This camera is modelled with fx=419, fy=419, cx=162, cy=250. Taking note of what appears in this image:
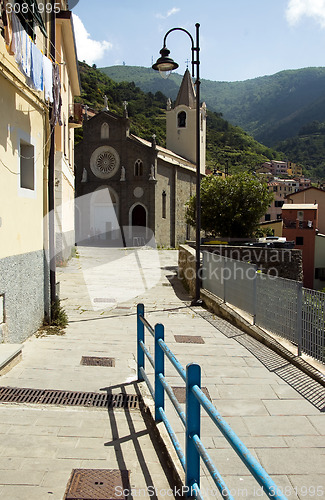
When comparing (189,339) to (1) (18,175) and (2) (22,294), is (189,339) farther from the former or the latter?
(1) (18,175)

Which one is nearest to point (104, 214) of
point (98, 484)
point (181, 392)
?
point (181, 392)

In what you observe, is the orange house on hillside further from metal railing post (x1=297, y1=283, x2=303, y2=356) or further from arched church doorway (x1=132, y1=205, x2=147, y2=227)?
metal railing post (x1=297, y1=283, x2=303, y2=356)

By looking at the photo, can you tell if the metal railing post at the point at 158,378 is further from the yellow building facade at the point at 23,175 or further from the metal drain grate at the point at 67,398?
the yellow building facade at the point at 23,175

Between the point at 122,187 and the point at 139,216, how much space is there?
130 inches

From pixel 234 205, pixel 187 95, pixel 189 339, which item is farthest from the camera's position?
pixel 187 95

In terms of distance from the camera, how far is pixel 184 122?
1956 inches

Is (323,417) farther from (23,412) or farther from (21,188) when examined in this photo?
(21,188)

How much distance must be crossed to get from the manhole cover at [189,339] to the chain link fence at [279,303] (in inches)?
49.9

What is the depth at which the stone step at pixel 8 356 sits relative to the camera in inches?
201

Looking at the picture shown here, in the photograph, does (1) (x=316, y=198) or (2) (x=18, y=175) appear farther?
(1) (x=316, y=198)

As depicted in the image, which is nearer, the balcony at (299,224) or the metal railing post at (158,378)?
the metal railing post at (158,378)

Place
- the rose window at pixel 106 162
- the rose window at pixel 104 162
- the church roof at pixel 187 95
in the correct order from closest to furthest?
the rose window at pixel 104 162, the rose window at pixel 106 162, the church roof at pixel 187 95

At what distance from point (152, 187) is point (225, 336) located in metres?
32.4

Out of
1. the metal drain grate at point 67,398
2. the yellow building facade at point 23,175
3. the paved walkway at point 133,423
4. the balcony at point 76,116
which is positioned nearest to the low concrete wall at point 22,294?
the yellow building facade at point 23,175
